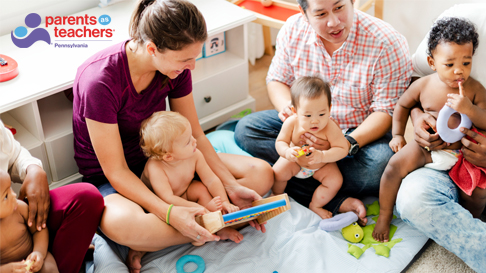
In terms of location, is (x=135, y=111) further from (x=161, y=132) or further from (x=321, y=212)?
(x=321, y=212)

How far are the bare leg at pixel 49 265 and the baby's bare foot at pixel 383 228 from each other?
3.68 ft

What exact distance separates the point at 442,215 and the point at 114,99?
1149mm

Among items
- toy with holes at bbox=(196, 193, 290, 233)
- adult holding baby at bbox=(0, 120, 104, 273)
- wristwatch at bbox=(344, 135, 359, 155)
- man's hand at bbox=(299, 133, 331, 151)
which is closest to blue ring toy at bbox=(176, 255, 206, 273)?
toy with holes at bbox=(196, 193, 290, 233)

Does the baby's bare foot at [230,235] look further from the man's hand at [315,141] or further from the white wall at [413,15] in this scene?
the white wall at [413,15]

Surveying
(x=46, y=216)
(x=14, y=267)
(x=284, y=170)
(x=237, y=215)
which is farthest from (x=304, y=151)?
(x=14, y=267)

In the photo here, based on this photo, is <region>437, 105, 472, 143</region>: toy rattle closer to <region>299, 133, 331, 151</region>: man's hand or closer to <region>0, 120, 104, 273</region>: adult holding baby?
<region>299, 133, 331, 151</region>: man's hand

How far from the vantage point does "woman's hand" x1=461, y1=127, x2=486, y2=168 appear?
157 cm

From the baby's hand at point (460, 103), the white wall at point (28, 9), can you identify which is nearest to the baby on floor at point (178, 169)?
the baby's hand at point (460, 103)

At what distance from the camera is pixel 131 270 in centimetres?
162

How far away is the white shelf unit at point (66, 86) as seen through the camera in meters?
1.81

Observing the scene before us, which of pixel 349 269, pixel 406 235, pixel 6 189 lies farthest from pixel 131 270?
pixel 406 235

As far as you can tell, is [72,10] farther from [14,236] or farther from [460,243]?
[460,243]

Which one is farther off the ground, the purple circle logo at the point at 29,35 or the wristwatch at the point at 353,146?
the purple circle logo at the point at 29,35

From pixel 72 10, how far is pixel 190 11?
3.50 feet
